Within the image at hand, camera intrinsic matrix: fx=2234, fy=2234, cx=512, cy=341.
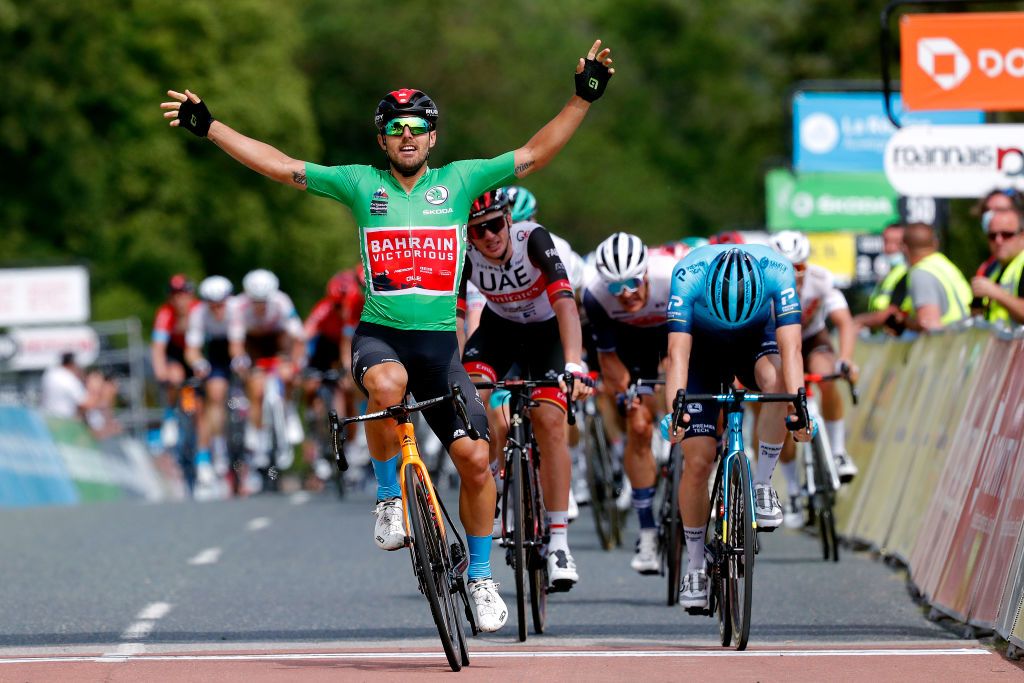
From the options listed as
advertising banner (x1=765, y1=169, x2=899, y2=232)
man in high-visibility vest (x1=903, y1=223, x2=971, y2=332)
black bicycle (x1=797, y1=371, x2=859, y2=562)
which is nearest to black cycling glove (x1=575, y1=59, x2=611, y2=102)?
black bicycle (x1=797, y1=371, x2=859, y2=562)

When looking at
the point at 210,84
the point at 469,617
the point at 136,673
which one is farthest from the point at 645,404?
the point at 210,84

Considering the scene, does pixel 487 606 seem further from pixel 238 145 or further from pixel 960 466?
pixel 960 466

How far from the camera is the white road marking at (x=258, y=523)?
18.5m

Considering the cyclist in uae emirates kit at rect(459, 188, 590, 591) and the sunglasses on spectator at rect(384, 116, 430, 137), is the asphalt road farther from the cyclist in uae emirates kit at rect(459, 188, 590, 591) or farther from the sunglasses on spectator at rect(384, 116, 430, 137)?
the sunglasses on spectator at rect(384, 116, 430, 137)

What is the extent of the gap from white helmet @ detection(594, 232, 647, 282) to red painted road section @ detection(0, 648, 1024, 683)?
2.44 m

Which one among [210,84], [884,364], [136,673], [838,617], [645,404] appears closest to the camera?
[136,673]

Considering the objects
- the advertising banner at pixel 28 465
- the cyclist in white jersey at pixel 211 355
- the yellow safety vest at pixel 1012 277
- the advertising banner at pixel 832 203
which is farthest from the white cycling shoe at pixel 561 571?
the advertising banner at pixel 832 203

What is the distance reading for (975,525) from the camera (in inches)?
404

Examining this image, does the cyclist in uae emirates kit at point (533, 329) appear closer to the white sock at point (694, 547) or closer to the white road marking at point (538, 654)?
the white sock at point (694, 547)

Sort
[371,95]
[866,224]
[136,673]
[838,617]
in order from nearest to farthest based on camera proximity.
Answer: [136,673] → [838,617] → [866,224] → [371,95]

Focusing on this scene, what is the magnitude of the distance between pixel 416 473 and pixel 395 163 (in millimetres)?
1281

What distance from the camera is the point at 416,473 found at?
900cm

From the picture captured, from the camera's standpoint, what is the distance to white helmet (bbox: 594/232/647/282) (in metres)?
11.4

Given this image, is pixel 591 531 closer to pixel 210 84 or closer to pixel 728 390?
pixel 728 390
